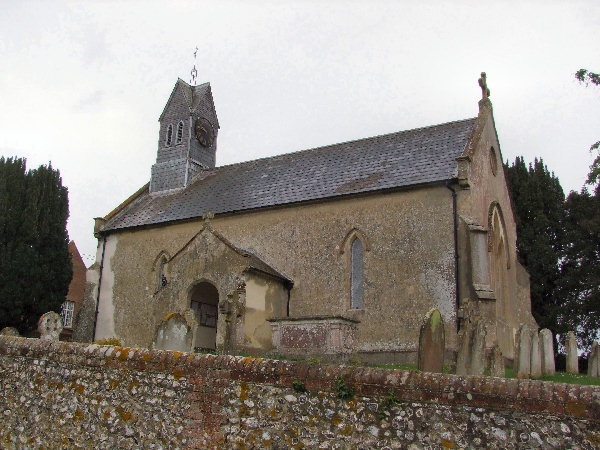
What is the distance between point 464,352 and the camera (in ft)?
36.7

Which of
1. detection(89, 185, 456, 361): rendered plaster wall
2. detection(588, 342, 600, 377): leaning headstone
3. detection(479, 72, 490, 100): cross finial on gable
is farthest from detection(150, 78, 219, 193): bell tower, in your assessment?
detection(588, 342, 600, 377): leaning headstone

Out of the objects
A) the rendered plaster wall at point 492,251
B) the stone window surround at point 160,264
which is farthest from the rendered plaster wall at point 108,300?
the rendered plaster wall at point 492,251

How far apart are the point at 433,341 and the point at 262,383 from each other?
394 cm

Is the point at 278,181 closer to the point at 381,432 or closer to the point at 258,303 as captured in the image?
the point at 258,303

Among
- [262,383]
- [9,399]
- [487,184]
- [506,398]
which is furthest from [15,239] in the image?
[506,398]

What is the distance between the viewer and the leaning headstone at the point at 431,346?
8.68 metres

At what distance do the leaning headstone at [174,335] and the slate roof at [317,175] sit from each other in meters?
9.70

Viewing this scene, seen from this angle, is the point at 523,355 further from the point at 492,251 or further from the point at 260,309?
the point at 260,309

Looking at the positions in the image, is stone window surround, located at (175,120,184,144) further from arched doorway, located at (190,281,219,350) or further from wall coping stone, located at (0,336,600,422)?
wall coping stone, located at (0,336,600,422)

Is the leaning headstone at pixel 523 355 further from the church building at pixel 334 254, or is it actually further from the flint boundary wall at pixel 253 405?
the flint boundary wall at pixel 253 405

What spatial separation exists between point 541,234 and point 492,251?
514 inches

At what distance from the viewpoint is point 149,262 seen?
917 inches

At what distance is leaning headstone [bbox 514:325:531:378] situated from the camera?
44.3 ft

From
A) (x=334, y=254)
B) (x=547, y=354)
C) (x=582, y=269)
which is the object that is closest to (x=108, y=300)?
(x=334, y=254)
